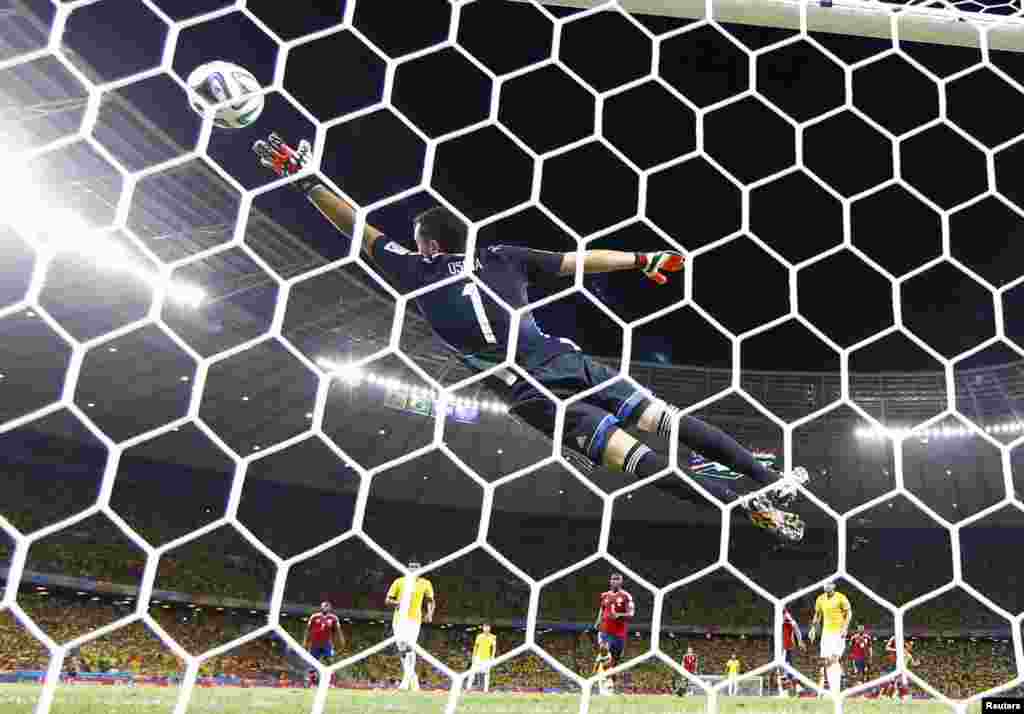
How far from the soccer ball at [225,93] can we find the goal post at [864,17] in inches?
27.4

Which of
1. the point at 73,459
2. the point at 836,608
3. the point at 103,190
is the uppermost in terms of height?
the point at 836,608

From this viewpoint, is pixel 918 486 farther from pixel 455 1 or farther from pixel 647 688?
pixel 455 1

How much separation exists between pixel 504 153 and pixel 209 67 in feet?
10.4

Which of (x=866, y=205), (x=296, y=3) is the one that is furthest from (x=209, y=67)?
(x=866, y=205)

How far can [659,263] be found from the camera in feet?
5.28

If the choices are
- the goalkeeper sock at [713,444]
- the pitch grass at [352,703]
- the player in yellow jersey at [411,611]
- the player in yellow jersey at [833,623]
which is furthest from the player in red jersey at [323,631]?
the pitch grass at [352,703]

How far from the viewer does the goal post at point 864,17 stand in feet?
4.81

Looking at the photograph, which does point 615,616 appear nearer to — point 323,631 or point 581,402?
point 323,631

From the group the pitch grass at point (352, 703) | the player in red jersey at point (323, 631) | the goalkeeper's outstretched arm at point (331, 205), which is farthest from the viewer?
the player in red jersey at point (323, 631)

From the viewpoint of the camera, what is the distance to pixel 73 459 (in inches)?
316

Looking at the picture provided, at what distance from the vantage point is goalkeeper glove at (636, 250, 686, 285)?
1.59m

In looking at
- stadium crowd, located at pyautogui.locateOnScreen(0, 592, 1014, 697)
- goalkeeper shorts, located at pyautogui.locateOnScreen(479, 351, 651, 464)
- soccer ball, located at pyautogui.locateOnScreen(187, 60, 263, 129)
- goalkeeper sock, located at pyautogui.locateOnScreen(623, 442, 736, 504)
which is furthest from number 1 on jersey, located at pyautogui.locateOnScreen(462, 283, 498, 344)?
stadium crowd, located at pyautogui.locateOnScreen(0, 592, 1014, 697)

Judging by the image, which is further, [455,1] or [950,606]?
[950,606]

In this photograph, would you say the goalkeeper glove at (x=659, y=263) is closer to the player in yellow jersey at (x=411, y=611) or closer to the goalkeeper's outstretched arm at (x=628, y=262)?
the goalkeeper's outstretched arm at (x=628, y=262)
